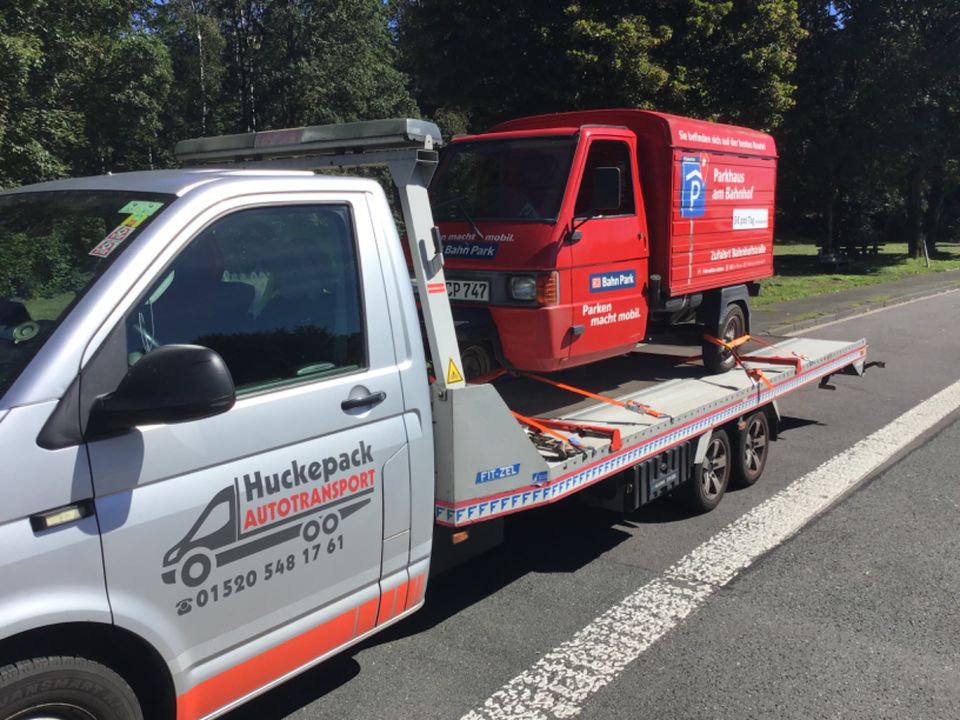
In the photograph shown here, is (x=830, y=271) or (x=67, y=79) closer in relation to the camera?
(x=67, y=79)

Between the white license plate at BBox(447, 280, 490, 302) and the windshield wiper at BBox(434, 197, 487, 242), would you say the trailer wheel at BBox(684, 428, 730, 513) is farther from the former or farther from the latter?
the windshield wiper at BBox(434, 197, 487, 242)

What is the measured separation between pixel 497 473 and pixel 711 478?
2650mm

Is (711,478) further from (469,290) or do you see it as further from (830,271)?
(830,271)

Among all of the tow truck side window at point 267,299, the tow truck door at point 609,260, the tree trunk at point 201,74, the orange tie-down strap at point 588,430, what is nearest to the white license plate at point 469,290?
the tow truck door at point 609,260

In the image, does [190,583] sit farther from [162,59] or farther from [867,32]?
[867,32]

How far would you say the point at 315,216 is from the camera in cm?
311

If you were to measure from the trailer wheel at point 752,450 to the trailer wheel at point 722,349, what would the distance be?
27.4 inches

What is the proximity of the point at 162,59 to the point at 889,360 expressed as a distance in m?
17.9

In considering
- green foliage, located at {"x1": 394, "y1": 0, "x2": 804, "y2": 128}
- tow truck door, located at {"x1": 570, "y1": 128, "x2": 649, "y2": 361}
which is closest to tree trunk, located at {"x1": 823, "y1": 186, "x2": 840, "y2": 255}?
green foliage, located at {"x1": 394, "y1": 0, "x2": 804, "y2": 128}

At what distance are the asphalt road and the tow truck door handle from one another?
1334 millimetres

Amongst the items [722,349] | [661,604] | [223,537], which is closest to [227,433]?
[223,537]

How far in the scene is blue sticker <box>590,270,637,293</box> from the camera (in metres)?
5.60

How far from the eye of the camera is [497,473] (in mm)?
3643

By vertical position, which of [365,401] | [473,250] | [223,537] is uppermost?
[473,250]
